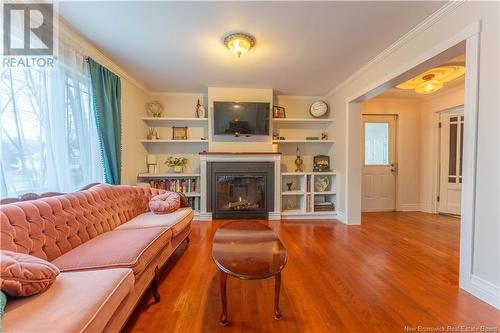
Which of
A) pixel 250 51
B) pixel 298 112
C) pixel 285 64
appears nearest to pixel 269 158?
pixel 298 112

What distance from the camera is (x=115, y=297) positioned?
1085mm

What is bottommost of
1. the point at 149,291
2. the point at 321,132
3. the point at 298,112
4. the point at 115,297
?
the point at 149,291

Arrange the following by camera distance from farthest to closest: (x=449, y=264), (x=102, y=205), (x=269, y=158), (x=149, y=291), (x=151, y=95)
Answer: (x=151, y=95) → (x=269, y=158) → (x=449, y=264) → (x=102, y=205) → (x=149, y=291)

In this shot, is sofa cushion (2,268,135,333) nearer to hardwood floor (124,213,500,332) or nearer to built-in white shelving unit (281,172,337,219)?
hardwood floor (124,213,500,332)

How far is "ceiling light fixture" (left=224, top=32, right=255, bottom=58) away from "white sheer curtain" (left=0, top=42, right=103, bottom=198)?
1.68 metres

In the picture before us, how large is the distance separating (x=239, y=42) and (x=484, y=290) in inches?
121

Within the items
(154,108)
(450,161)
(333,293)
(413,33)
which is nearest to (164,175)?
(154,108)

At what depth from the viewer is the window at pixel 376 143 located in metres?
4.69

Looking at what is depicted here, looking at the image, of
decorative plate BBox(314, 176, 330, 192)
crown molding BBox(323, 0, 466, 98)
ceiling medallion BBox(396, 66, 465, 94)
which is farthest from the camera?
decorative plate BBox(314, 176, 330, 192)

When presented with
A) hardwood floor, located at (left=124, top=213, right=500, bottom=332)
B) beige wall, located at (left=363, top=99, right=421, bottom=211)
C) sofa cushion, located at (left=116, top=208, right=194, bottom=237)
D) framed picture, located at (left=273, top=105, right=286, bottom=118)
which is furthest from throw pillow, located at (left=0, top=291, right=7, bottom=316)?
beige wall, located at (left=363, top=99, right=421, bottom=211)

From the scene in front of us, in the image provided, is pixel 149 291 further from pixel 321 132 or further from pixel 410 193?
pixel 410 193

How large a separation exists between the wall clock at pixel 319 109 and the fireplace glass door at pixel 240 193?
173 centimetres

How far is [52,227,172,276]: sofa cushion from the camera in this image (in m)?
1.33

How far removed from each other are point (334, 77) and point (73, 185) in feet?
12.7
